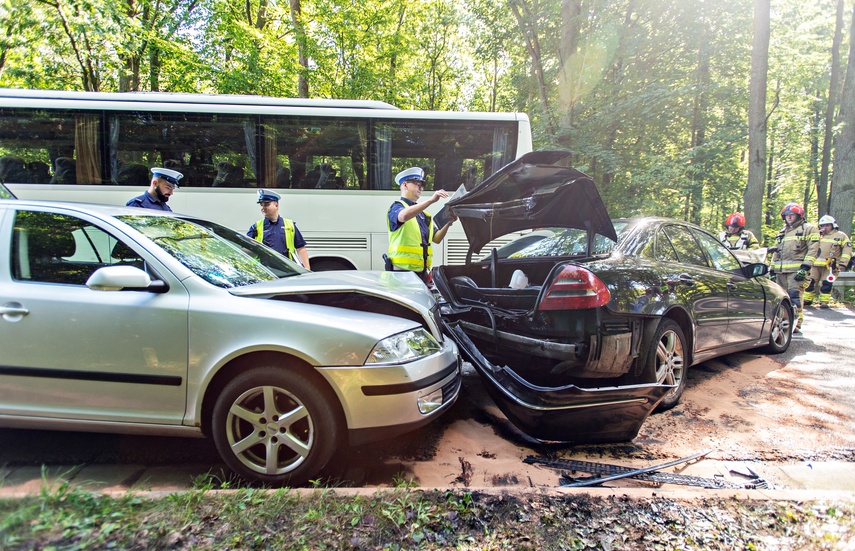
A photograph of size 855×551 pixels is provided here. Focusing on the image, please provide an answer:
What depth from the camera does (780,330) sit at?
5320mm

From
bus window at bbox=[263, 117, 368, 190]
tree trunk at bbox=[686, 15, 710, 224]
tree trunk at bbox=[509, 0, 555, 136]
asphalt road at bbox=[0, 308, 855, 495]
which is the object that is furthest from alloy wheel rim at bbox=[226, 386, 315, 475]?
tree trunk at bbox=[686, 15, 710, 224]

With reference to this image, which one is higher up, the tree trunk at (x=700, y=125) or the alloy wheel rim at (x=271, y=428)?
the tree trunk at (x=700, y=125)

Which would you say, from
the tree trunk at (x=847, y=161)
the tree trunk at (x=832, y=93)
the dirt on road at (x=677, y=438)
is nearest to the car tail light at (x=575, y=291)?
the dirt on road at (x=677, y=438)

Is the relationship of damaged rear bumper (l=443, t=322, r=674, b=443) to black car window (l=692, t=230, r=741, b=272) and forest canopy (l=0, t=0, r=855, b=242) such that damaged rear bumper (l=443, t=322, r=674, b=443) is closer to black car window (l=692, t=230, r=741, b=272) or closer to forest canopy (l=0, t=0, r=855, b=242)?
black car window (l=692, t=230, r=741, b=272)

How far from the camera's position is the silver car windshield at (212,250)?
258 centimetres

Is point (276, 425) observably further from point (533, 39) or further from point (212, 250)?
point (533, 39)

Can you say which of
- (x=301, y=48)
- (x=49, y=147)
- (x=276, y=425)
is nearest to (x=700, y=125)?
(x=301, y=48)

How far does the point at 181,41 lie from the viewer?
1405cm

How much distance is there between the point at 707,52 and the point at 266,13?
15.6 metres

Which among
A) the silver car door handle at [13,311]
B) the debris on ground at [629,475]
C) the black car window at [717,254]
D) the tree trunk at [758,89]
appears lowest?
the debris on ground at [629,475]

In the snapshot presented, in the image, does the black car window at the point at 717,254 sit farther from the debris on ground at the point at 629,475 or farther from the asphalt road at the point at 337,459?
the debris on ground at the point at 629,475

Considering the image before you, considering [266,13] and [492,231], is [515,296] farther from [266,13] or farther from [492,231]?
[266,13]

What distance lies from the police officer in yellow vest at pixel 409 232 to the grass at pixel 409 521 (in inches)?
114

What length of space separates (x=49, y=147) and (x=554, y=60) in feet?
39.9
